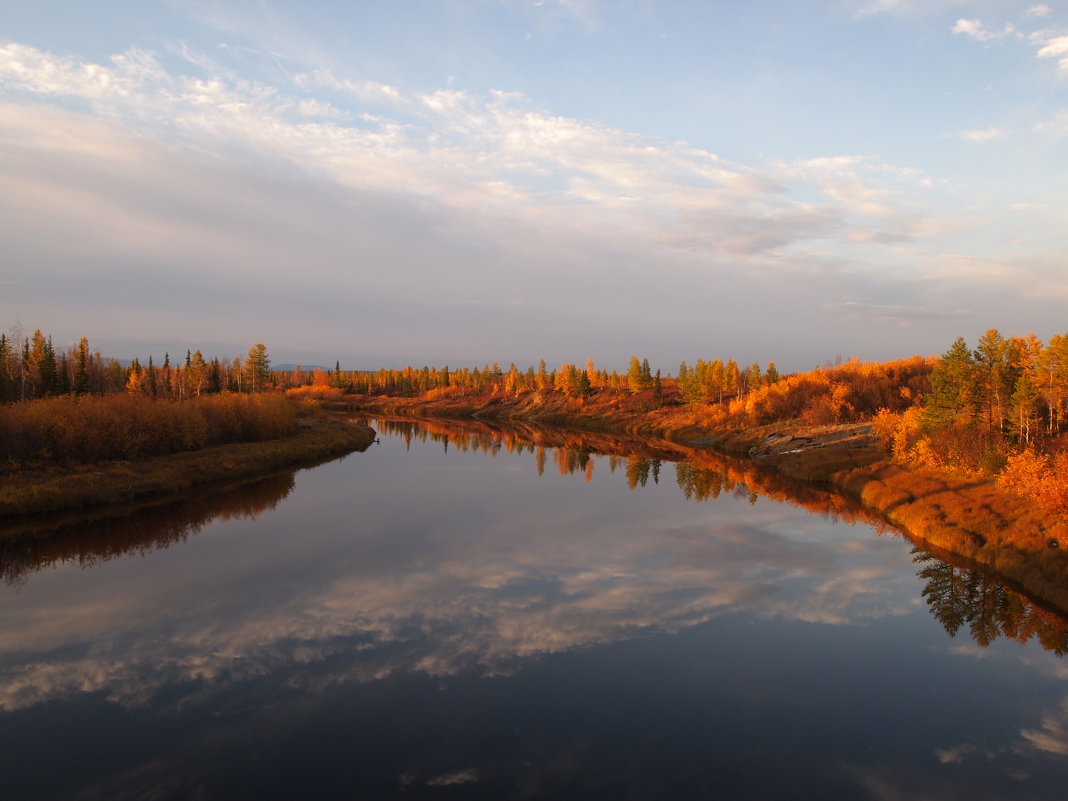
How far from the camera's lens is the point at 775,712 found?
13.8 metres

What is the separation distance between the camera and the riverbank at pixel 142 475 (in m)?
30.5

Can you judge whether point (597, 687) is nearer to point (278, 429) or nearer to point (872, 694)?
point (872, 694)

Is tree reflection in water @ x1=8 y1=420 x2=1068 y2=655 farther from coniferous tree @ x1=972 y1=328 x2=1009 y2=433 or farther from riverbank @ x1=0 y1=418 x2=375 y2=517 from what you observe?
coniferous tree @ x1=972 y1=328 x2=1009 y2=433

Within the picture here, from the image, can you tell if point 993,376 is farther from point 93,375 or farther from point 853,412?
point 93,375

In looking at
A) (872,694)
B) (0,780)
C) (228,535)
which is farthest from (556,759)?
(228,535)

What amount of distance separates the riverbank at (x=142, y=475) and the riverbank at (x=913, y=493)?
143ft

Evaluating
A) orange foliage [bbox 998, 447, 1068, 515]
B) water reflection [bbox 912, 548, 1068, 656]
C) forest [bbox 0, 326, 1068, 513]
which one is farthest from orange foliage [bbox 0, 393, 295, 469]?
orange foliage [bbox 998, 447, 1068, 515]

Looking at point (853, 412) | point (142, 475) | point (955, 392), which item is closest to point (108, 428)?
point (142, 475)

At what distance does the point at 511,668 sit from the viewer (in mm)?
15633

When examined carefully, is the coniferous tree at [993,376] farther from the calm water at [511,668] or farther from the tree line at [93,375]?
the tree line at [93,375]

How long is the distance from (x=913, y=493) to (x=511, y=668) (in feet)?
103

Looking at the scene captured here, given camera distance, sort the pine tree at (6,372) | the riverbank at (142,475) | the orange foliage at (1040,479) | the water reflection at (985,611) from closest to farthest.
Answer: the water reflection at (985,611)
the orange foliage at (1040,479)
the riverbank at (142,475)
the pine tree at (6,372)

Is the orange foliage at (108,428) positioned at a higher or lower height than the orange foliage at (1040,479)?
higher

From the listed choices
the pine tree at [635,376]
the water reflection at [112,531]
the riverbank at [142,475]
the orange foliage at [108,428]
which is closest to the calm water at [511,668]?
the water reflection at [112,531]
